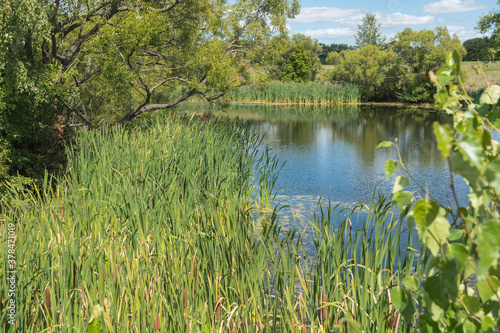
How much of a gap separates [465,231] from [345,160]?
382 inches

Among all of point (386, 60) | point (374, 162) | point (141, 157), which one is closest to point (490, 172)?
point (141, 157)

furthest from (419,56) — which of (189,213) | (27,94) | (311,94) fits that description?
(189,213)

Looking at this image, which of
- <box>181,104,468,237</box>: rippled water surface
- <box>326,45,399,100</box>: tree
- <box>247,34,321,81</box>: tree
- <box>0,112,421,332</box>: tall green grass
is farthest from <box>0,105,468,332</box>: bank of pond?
<box>247,34,321,81</box>: tree

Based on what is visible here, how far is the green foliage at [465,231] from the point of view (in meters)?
1.04

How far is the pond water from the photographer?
7.42m

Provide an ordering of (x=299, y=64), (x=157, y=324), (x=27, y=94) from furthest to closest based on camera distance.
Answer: (x=299, y=64), (x=27, y=94), (x=157, y=324)

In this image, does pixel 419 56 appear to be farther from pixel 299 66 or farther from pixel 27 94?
pixel 27 94

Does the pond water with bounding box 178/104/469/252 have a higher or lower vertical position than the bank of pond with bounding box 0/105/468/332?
lower

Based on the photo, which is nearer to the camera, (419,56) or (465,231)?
(465,231)

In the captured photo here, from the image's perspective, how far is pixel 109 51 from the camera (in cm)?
886

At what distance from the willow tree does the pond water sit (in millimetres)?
2825

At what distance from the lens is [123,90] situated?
30.8ft

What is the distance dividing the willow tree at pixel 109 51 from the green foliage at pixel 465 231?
21.0 ft

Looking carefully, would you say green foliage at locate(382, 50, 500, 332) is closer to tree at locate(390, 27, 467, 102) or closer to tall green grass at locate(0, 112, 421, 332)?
tall green grass at locate(0, 112, 421, 332)
